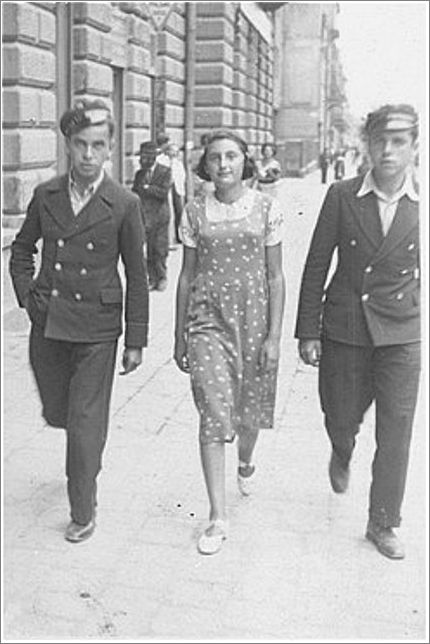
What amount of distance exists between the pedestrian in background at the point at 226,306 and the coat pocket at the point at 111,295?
0.57 feet

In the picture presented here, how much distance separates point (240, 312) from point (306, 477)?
0.81 metres

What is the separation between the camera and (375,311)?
10.3 ft

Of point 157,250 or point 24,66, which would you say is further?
point 157,250

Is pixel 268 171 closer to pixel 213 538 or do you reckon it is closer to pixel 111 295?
pixel 111 295

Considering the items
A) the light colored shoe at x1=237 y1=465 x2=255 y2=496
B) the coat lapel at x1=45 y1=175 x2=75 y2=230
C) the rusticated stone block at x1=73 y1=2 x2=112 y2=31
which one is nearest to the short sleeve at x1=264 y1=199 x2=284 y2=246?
the coat lapel at x1=45 y1=175 x2=75 y2=230

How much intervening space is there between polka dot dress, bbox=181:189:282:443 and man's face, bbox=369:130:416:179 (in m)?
0.38

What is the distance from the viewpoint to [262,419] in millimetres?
3477

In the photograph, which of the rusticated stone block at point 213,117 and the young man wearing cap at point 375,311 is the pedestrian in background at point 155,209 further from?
the young man wearing cap at point 375,311

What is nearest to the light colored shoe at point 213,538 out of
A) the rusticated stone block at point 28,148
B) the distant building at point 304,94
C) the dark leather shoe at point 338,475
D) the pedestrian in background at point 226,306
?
the pedestrian in background at point 226,306

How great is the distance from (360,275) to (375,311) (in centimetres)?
10

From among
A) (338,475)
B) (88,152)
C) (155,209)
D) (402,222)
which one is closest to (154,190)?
(155,209)

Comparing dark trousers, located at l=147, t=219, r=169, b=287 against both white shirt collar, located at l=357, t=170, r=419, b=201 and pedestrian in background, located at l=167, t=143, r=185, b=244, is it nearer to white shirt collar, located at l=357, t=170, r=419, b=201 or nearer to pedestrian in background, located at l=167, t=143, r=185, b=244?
pedestrian in background, located at l=167, t=143, r=185, b=244

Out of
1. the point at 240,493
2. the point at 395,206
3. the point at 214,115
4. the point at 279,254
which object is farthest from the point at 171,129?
the point at 240,493

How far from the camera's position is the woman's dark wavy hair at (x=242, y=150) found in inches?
124
